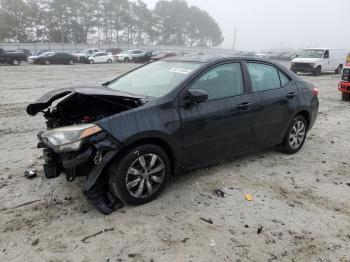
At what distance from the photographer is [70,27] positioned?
7544 centimetres

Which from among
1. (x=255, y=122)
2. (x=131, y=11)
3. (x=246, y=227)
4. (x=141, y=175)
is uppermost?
(x=131, y=11)

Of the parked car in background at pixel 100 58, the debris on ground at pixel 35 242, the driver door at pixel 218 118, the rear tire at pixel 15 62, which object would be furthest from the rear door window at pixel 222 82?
the parked car in background at pixel 100 58

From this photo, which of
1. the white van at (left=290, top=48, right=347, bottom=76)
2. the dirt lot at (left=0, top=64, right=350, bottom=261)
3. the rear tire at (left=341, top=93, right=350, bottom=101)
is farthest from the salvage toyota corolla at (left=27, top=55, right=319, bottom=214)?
the white van at (left=290, top=48, right=347, bottom=76)

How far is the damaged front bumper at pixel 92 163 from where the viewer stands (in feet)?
11.2

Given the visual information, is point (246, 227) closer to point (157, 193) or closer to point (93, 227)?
point (157, 193)

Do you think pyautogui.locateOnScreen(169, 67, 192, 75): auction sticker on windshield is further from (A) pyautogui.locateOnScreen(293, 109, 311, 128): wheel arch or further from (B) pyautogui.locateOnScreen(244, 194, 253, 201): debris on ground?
(A) pyautogui.locateOnScreen(293, 109, 311, 128): wheel arch

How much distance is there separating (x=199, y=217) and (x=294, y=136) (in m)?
2.77

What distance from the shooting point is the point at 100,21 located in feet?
269

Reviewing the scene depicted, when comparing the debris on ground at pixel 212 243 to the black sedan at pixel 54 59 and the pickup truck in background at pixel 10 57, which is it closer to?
the pickup truck in background at pixel 10 57

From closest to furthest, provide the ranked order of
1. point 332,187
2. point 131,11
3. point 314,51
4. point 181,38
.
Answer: point 332,187 → point 314,51 → point 131,11 → point 181,38

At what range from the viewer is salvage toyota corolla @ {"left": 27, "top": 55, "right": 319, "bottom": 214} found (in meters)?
3.52

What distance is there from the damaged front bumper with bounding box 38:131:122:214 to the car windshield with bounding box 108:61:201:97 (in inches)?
39.0

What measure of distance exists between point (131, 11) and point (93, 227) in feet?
304

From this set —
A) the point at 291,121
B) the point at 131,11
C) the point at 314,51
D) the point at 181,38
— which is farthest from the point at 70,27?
the point at 291,121
